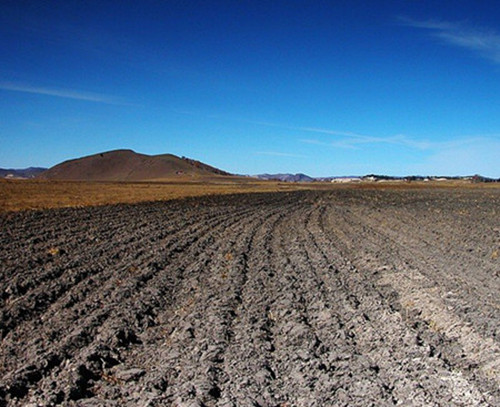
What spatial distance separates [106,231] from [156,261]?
7.77m

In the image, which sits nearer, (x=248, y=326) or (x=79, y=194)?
(x=248, y=326)

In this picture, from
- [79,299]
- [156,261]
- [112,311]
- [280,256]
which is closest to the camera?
[112,311]

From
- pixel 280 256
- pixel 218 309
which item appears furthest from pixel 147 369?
pixel 280 256

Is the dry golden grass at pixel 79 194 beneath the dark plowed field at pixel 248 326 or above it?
above

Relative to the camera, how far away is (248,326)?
7.38 metres

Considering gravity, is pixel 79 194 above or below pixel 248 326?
above

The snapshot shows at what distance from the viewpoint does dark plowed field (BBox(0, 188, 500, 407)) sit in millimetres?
5188

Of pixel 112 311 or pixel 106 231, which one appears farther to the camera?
pixel 106 231

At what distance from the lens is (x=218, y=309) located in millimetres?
→ 8312

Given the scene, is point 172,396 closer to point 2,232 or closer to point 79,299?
point 79,299

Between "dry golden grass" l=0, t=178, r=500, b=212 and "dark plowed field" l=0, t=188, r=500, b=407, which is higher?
"dry golden grass" l=0, t=178, r=500, b=212

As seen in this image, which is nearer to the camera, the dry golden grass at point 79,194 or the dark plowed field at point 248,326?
the dark plowed field at point 248,326

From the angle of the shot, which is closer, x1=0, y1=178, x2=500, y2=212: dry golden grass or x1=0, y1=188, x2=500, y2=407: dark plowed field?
x1=0, y1=188, x2=500, y2=407: dark plowed field

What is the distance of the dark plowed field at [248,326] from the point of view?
17.0 feet
